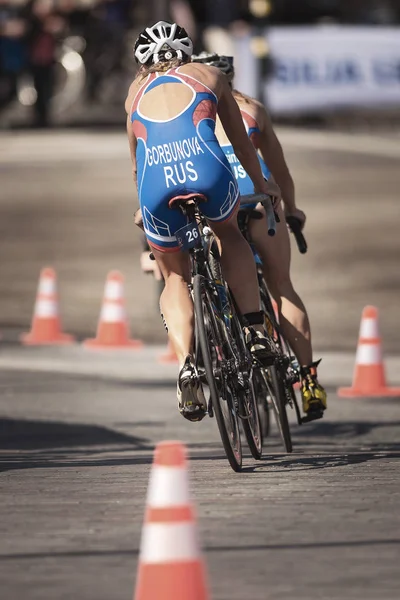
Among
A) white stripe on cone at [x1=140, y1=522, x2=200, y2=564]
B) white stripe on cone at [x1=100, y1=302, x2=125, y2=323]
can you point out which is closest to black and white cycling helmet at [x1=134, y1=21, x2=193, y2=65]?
white stripe on cone at [x1=140, y1=522, x2=200, y2=564]

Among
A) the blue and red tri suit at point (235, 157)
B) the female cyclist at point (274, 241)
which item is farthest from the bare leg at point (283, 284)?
the blue and red tri suit at point (235, 157)

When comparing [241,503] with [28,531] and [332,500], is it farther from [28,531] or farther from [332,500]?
[28,531]

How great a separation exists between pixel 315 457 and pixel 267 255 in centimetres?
123

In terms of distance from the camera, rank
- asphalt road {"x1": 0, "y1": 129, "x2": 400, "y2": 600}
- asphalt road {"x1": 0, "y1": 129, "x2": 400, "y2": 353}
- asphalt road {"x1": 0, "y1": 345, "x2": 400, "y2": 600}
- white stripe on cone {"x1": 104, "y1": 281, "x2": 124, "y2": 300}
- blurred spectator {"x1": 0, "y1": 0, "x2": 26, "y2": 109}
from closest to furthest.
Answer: asphalt road {"x1": 0, "y1": 345, "x2": 400, "y2": 600}
asphalt road {"x1": 0, "y1": 129, "x2": 400, "y2": 600}
white stripe on cone {"x1": 104, "y1": 281, "x2": 124, "y2": 300}
asphalt road {"x1": 0, "y1": 129, "x2": 400, "y2": 353}
blurred spectator {"x1": 0, "y1": 0, "x2": 26, "y2": 109}

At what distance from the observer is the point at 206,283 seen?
8250 millimetres

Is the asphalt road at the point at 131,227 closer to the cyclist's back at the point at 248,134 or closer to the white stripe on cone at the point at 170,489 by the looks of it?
the cyclist's back at the point at 248,134

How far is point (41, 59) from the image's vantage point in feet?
102

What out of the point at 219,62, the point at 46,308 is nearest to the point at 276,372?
the point at 219,62

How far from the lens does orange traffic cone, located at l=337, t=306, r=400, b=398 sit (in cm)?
1232

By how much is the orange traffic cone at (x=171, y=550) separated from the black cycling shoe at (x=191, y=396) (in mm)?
2501

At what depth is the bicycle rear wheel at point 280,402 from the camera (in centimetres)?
927

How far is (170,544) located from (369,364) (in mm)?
7156

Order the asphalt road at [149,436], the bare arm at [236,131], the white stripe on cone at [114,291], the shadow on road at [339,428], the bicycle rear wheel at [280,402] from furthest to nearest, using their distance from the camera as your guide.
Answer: the white stripe on cone at [114,291], the shadow on road at [339,428], the bicycle rear wheel at [280,402], the bare arm at [236,131], the asphalt road at [149,436]

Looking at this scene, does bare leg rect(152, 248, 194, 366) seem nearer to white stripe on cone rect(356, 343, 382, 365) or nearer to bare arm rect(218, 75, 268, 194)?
bare arm rect(218, 75, 268, 194)
